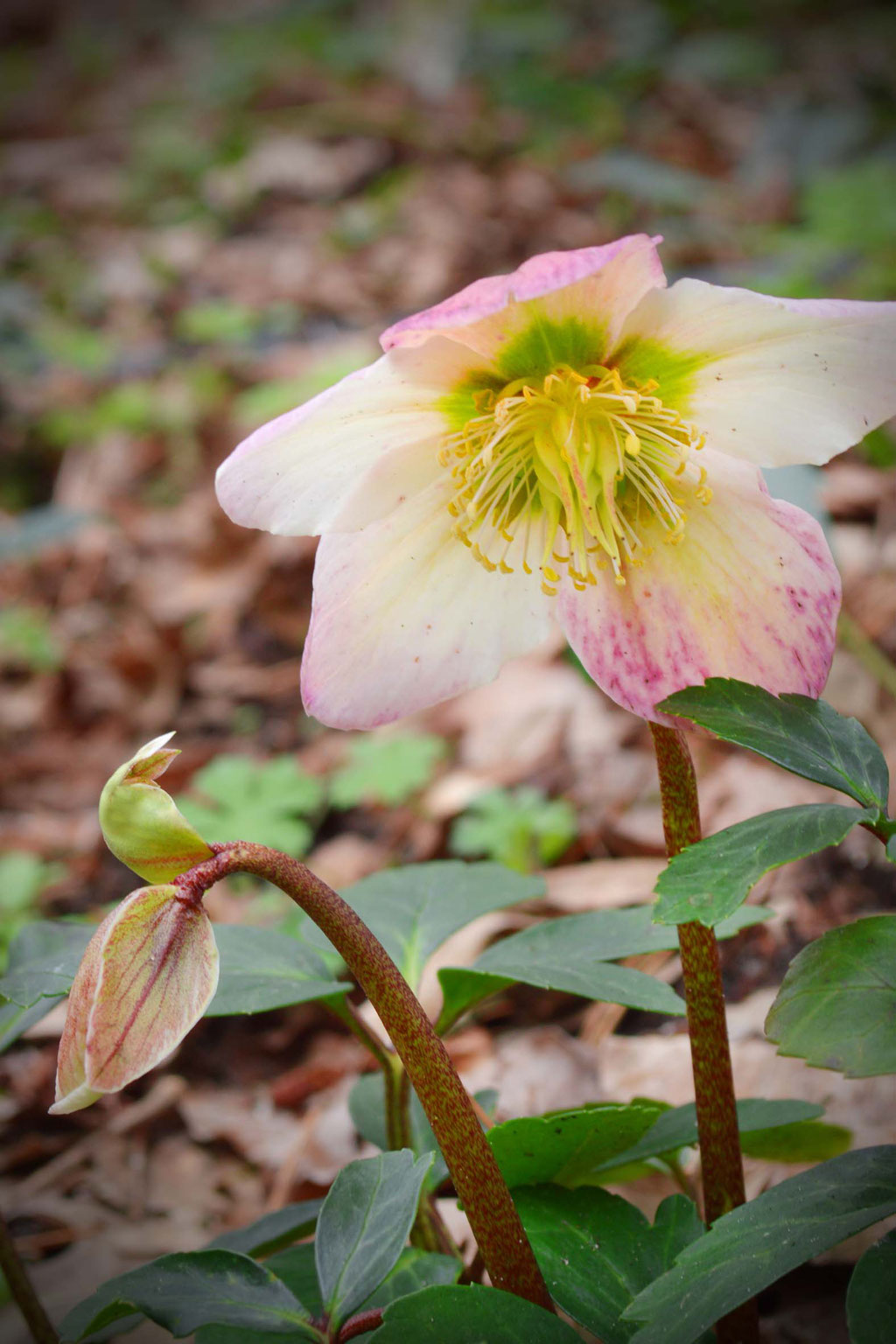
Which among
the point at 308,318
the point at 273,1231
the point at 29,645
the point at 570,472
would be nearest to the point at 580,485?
the point at 570,472

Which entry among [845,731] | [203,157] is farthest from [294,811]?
[203,157]

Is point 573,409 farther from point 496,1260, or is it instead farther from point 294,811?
point 294,811

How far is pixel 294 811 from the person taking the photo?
6.80 ft

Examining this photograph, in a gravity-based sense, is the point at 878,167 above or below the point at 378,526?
above

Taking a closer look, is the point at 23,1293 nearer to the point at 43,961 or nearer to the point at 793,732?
the point at 43,961

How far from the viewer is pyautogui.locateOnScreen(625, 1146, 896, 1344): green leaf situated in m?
0.56

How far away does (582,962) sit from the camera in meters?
0.80

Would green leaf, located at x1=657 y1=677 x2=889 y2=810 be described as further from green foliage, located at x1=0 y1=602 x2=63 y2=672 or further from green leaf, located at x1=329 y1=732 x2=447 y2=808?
green foliage, located at x1=0 y1=602 x2=63 y2=672

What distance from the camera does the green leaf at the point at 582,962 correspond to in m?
0.76

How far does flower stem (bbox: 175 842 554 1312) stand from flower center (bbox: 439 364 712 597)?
305 mm

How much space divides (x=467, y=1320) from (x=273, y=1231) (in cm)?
31

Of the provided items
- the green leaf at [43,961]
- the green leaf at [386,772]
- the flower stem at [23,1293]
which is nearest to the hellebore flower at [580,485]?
the green leaf at [43,961]

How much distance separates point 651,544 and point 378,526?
0.21 meters

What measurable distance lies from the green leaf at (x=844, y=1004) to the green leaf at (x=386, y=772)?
1.34m
